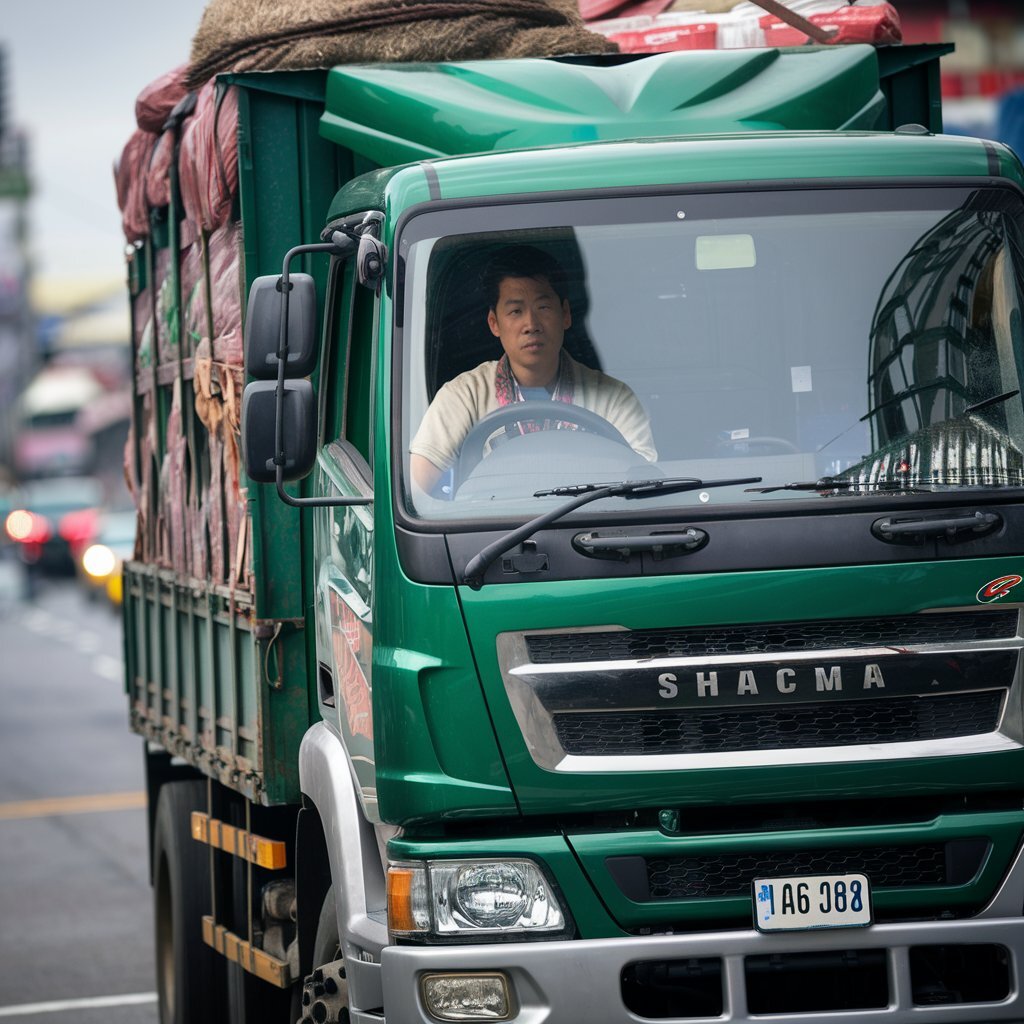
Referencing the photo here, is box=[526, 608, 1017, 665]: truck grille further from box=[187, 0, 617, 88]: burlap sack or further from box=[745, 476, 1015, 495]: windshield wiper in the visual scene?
box=[187, 0, 617, 88]: burlap sack

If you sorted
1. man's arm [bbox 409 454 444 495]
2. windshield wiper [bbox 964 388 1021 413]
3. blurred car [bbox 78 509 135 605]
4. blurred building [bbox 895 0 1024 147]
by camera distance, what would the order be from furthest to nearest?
blurred car [bbox 78 509 135 605] < blurred building [bbox 895 0 1024 147] < windshield wiper [bbox 964 388 1021 413] < man's arm [bbox 409 454 444 495]

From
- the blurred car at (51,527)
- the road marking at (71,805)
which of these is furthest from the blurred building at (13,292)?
the road marking at (71,805)

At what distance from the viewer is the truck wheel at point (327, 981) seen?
214 inches

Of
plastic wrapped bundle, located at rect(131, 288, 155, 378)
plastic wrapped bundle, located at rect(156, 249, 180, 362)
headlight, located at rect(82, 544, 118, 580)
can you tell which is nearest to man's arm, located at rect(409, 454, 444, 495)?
plastic wrapped bundle, located at rect(156, 249, 180, 362)

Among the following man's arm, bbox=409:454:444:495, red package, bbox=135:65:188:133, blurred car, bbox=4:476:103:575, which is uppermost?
red package, bbox=135:65:188:133

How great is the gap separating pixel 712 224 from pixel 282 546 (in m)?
1.81

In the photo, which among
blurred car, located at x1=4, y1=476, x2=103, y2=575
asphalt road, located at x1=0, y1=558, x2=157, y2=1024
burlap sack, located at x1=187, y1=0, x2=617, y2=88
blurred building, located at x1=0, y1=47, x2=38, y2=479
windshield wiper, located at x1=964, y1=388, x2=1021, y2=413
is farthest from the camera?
blurred building, located at x1=0, y1=47, x2=38, y2=479

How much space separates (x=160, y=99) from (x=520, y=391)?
2.88 meters

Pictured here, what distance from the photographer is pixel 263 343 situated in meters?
4.95

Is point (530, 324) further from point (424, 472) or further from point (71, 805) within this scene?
point (71, 805)

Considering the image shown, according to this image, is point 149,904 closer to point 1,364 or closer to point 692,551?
point 692,551

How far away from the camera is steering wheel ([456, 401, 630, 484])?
4871mm

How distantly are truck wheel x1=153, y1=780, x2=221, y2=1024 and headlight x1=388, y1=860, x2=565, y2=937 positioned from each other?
2.88 m

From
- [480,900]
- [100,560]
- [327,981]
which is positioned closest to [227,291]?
[327,981]
